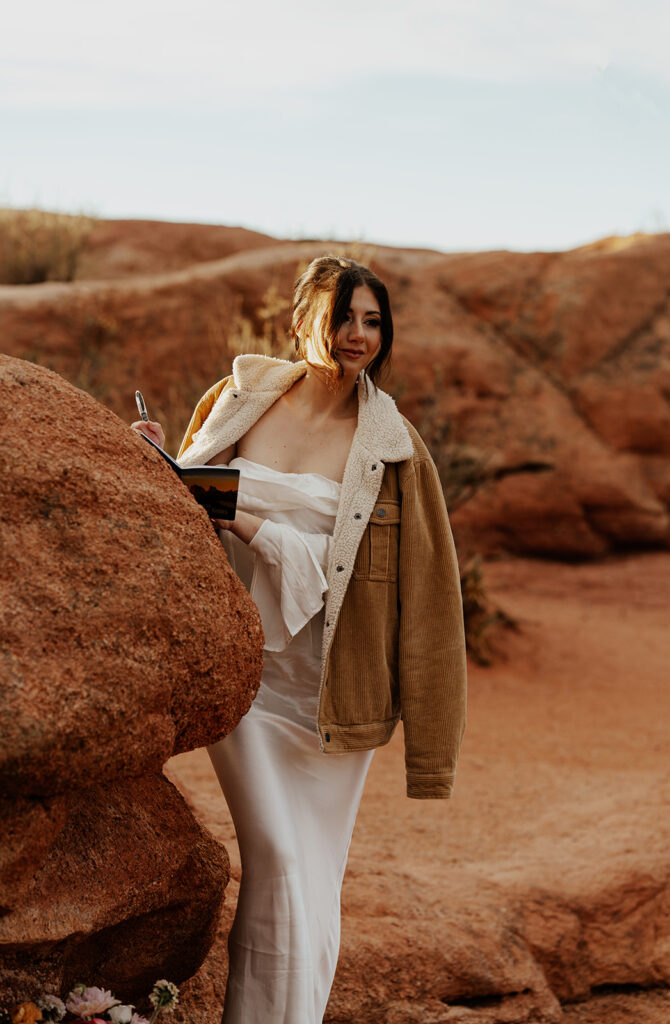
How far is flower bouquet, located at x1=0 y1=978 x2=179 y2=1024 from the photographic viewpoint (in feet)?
7.04

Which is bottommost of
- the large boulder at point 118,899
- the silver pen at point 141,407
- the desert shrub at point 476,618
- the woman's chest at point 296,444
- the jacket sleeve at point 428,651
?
the desert shrub at point 476,618

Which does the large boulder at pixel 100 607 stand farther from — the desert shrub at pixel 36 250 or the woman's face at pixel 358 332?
the desert shrub at pixel 36 250

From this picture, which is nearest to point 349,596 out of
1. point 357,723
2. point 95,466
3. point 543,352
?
point 357,723

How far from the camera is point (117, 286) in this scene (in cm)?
1023

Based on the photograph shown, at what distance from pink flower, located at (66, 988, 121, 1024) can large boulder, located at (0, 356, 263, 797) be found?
1.81ft

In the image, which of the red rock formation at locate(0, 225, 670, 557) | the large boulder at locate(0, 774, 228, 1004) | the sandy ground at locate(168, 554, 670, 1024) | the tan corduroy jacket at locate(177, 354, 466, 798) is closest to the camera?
the large boulder at locate(0, 774, 228, 1004)

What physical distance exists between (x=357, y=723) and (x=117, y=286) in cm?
825

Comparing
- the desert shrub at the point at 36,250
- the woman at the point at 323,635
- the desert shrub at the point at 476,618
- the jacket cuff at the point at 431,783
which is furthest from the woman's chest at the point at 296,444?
the desert shrub at the point at 36,250

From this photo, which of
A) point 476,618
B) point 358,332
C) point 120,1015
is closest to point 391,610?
point 358,332

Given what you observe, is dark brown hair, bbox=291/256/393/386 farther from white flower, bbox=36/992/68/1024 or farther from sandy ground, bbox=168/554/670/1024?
white flower, bbox=36/992/68/1024

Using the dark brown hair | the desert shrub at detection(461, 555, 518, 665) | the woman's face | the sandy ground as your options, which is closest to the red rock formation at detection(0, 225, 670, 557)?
the desert shrub at detection(461, 555, 518, 665)

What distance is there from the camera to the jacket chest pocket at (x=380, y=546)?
2711mm

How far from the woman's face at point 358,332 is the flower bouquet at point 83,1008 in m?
1.52

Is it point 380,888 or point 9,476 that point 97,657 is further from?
point 380,888
